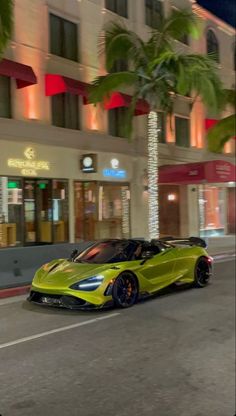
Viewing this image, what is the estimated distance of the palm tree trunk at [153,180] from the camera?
35.3ft

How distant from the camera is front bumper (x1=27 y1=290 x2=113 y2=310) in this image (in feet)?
23.0

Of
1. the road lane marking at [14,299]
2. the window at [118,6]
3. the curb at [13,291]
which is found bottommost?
the road lane marking at [14,299]

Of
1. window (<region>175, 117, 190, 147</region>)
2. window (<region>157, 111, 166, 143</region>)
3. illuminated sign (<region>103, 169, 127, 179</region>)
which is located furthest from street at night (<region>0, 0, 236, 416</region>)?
window (<region>175, 117, 190, 147</region>)

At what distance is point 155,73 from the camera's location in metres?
11.5

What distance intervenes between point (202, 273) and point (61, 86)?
700 centimetres

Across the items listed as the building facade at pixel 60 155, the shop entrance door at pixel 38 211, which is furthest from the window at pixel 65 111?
the shop entrance door at pixel 38 211

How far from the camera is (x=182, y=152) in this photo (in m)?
20.0

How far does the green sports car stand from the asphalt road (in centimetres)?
23

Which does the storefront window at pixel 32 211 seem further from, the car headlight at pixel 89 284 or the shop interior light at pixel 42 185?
the car headlight at pixel 89 284

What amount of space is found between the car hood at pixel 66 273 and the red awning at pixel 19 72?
6.25 meters

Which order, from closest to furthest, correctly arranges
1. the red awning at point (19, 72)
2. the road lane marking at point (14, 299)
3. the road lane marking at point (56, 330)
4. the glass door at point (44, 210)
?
the road lane marking at point (56, 330) < the road lane marking at point (14, 299) < the red awning at point (19, 72) < the glass door at point (44, 210)

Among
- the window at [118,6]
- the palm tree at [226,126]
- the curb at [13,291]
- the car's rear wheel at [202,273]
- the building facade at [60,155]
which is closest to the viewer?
the window at [118,6]

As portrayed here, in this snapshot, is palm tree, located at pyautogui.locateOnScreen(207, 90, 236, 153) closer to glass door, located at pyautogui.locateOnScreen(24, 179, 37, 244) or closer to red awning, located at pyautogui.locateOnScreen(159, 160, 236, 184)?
glass door, located at pyautogui.locateOnScreen(24, 179, 37, 244)

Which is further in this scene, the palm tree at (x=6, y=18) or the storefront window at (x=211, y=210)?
the storefront window at (x=211, y=210)
